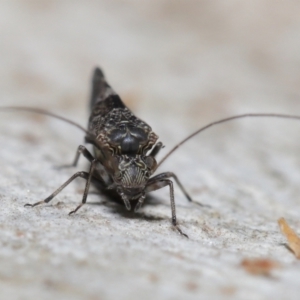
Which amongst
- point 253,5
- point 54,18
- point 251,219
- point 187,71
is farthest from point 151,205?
point 253,5

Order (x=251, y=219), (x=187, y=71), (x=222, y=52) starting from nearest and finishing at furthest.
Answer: (x=251, y=219), (x=187, y=71), (x=222, y=52)

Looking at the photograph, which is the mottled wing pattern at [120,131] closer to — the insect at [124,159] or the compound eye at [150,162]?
the insect at [124,159]

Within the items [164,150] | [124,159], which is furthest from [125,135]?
[164,150]

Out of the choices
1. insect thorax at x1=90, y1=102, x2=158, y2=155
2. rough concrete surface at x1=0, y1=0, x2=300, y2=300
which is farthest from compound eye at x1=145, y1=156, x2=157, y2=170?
rough concrete surface at x1=0, y1=0, x2=300, y2=300

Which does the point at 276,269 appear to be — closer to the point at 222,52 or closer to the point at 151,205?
the point at 151,205

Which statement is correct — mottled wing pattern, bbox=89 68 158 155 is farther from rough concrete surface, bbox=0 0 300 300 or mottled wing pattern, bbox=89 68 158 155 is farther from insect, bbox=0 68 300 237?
rough concrete surface, bbox=0 0 300 300

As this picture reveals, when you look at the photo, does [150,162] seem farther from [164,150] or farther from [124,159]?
[164,150]
